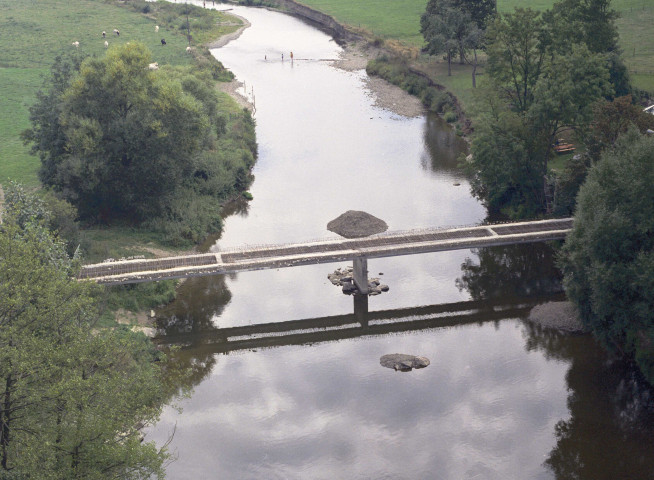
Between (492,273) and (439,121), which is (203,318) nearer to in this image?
(492,273)

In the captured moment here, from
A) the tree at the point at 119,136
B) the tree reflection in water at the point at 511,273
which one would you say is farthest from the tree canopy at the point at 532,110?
the tree at the point at 119,136

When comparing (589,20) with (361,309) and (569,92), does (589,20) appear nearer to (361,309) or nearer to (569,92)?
(569,92)

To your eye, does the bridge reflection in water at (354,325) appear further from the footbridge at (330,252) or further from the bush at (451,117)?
the bush at (451,117)

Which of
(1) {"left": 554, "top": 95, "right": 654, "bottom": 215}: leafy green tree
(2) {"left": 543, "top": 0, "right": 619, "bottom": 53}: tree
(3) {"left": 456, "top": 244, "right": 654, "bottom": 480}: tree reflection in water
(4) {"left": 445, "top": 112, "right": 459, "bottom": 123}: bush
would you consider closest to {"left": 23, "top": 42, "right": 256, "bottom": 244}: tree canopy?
(3) {"left": 456, "top": 244, "right": 654, "bottom": 480}: tree reflection in water

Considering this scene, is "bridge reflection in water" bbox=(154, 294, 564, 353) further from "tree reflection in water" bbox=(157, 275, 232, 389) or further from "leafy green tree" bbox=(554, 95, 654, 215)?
"leafy green tree" bbox=(554, 95, 654, 215)

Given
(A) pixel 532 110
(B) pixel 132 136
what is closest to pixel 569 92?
(A) pixel 532 110

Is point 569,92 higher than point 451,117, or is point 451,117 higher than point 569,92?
point 569,92

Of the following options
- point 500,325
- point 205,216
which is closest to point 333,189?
point 205,216
